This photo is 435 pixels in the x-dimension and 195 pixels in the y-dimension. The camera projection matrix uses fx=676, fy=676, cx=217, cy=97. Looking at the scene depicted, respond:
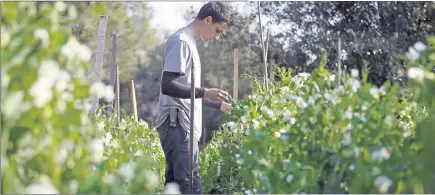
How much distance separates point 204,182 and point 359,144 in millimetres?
3283

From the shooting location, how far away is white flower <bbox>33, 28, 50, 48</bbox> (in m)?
1.51

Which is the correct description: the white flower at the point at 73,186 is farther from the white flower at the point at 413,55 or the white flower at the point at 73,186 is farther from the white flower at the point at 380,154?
the white flower at the point at 413,55

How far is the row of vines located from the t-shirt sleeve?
1126 millimetres

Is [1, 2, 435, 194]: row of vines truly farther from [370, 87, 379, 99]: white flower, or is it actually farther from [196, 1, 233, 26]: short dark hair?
[196, 1, 233, 26]: short dark hair

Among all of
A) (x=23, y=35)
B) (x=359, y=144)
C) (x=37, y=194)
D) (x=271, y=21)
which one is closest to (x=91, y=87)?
(x=23, y=35)

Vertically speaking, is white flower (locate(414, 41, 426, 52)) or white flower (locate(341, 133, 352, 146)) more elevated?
white flower (locate(414, 41, 426, 52))

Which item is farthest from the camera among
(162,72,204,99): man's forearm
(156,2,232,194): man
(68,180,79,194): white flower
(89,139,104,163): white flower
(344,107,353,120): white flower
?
(156,2,232,194): man

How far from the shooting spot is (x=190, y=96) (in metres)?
3.42

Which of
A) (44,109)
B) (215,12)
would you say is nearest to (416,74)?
(44,109)

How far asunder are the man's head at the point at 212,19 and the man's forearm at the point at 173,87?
34 cm

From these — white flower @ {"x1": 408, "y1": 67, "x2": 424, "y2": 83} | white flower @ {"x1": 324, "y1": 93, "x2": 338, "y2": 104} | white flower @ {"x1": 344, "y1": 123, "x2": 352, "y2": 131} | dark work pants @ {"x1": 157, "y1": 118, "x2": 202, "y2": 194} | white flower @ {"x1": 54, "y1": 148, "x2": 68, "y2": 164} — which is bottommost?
dark work pants @ {"x1": 157, "y1": 118, "x2": 202, "y2": 194}

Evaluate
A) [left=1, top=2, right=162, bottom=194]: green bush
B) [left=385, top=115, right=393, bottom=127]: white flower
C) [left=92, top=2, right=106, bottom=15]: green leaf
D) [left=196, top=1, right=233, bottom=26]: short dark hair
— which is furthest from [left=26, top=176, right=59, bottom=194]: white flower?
[left=196, top=1, right=233, bottom=26]: short dark hair

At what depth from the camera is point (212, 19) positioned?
362 cm

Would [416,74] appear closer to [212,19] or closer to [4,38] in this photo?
[4,38]
